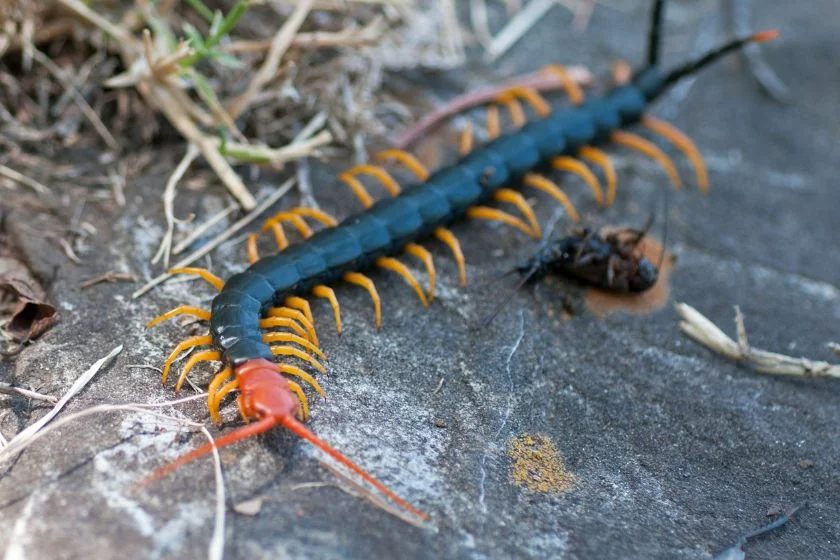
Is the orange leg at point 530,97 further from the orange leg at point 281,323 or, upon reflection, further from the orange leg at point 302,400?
the orange leg at point 302,400

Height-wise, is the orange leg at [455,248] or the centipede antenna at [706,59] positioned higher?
the centipede antenna at [706,59]

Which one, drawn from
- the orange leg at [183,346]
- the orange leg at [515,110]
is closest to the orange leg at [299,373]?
the orange leg at [183,346]

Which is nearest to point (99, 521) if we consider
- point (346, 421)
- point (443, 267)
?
point (346, 421)

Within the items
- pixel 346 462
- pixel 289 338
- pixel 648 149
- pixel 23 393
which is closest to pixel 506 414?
pixel 346 462

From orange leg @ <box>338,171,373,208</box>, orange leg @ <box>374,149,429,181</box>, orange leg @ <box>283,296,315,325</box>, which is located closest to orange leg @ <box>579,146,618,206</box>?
orange leg @ <box>374,149,429,181</box>

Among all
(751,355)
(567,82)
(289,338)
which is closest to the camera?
(289,338)

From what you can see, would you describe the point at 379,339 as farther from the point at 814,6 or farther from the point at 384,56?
the point at 814,6

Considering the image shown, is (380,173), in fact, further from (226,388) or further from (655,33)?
(655,33)
